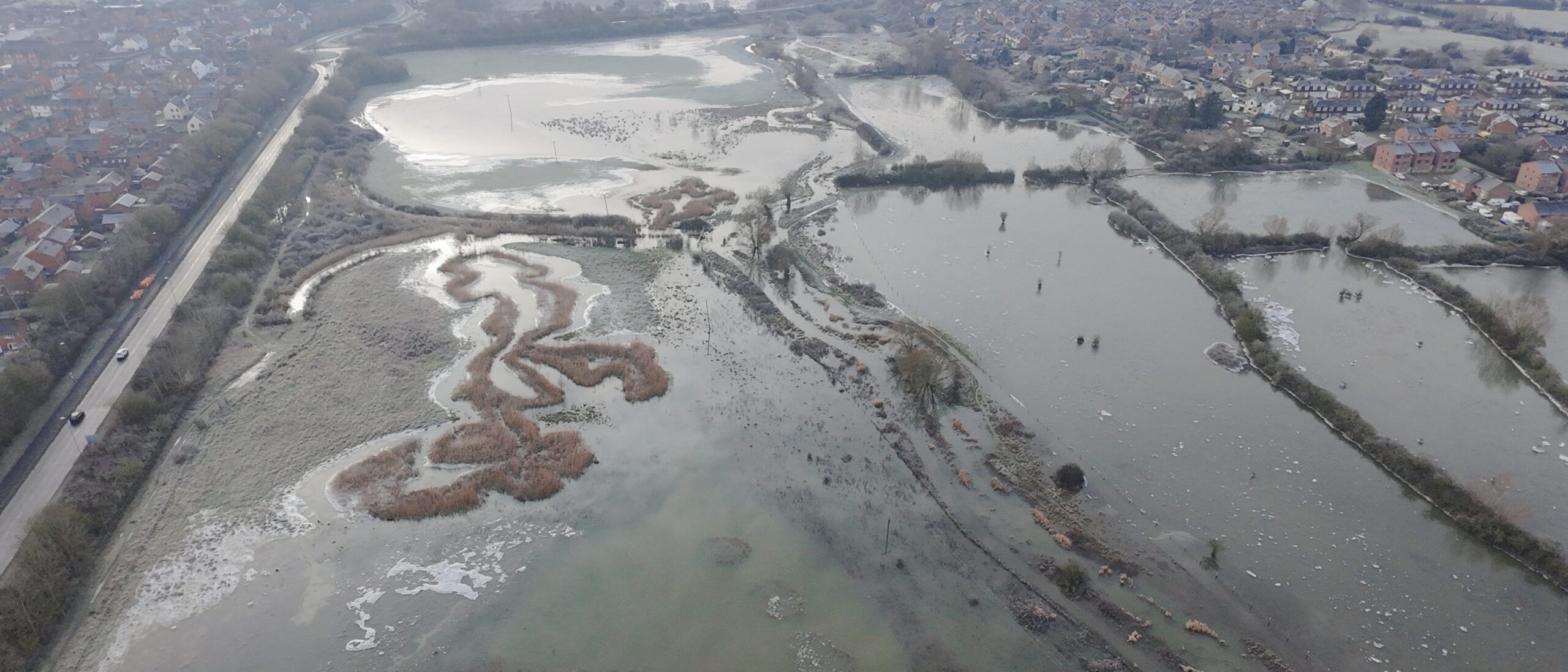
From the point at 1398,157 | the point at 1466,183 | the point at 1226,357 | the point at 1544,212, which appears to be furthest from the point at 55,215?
the point at 1466,183

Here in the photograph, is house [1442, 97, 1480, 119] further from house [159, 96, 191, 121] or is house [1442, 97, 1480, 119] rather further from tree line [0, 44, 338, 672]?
house [159, 96, 191, 121]

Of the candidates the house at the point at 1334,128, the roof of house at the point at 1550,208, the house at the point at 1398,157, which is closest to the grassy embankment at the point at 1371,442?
the roof of house at the point at 1550,208

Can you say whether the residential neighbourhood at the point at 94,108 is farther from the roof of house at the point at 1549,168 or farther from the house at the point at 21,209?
the roof of house at the point at 1549,168

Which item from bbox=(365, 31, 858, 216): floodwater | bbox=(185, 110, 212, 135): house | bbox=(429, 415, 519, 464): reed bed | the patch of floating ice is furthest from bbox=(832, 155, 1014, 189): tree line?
bbox=(185, 110, 212, 135): house

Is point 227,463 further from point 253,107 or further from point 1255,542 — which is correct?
point 253,107

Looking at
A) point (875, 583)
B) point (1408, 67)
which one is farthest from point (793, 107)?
point (1408, 67)

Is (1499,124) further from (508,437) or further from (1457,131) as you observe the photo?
(508,437)
